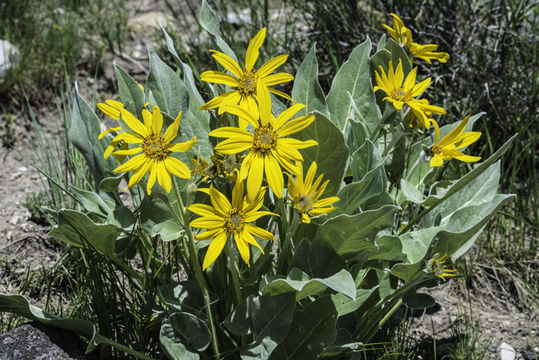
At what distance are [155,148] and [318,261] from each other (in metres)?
0.58

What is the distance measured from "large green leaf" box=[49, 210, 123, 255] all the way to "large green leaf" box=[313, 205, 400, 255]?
0.60 meters

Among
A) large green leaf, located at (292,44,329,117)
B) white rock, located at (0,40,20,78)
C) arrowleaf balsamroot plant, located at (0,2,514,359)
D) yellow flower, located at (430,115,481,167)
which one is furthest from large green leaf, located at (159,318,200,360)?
white rock, located at (0,40,20,78)

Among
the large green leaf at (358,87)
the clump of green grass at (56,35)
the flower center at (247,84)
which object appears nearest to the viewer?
the flower center at (247,84)

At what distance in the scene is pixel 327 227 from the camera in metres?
1.65

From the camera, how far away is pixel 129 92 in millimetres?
1931

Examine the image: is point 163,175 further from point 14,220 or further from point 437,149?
point 14,220

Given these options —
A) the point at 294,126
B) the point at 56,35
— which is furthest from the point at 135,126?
the point at 56,35

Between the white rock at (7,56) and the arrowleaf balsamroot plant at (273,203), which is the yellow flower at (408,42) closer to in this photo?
the arrowleaf balsamroot plant at (273,203)

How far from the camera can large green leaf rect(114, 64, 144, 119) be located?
1916 millimetres

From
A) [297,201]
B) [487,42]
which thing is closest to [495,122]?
[487,42]

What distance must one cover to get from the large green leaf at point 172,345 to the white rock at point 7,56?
2.34 metres

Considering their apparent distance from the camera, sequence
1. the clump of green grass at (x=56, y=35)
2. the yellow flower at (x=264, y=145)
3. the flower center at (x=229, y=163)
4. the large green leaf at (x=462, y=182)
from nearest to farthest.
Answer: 1. the yellow flower at (x=264, y=145)
2. the flower center at (x=229, y=163)
3. the large green leaf at (x=462, y=182)
4. the clump of green grass at (x=56, y=35)

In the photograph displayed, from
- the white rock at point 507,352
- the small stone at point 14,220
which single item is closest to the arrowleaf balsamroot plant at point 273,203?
the white rock at point 507,352

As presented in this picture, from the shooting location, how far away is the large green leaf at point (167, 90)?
194 centimetres
